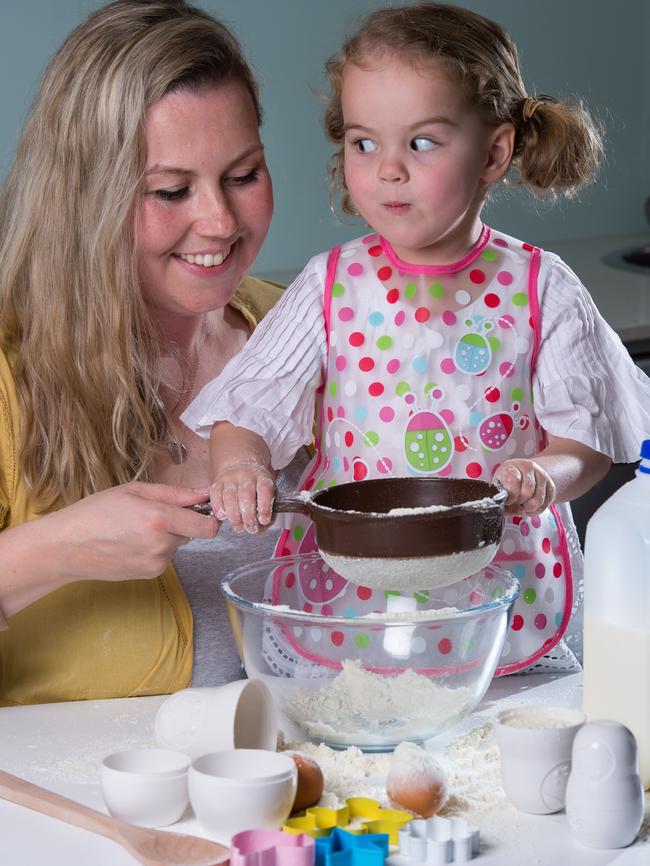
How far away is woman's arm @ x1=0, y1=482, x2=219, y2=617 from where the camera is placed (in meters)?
1.31

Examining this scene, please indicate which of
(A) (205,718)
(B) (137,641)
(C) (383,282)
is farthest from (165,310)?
(A) (205,718)

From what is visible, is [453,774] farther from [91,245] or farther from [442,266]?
[91,245]

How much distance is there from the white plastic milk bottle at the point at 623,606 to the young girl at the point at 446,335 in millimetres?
287

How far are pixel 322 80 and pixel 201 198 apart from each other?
1.59 meters

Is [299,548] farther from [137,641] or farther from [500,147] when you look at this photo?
[500,147]

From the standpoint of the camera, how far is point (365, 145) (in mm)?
1443

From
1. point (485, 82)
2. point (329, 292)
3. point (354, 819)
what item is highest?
point (485, 82)

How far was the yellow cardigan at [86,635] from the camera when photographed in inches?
60.8

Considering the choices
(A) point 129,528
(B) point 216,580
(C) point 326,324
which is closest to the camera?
(A) point 129,528

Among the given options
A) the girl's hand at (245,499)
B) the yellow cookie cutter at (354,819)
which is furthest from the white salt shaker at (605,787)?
the girl's hand at (245,499)

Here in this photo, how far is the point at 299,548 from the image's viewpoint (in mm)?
1551

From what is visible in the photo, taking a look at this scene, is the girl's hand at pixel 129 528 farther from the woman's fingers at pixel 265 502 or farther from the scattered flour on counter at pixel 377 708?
the scattered flour on counter at pixel 377 708

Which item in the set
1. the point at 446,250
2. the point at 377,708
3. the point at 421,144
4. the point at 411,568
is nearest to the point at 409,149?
the point at 421,144

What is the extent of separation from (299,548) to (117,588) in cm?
22
